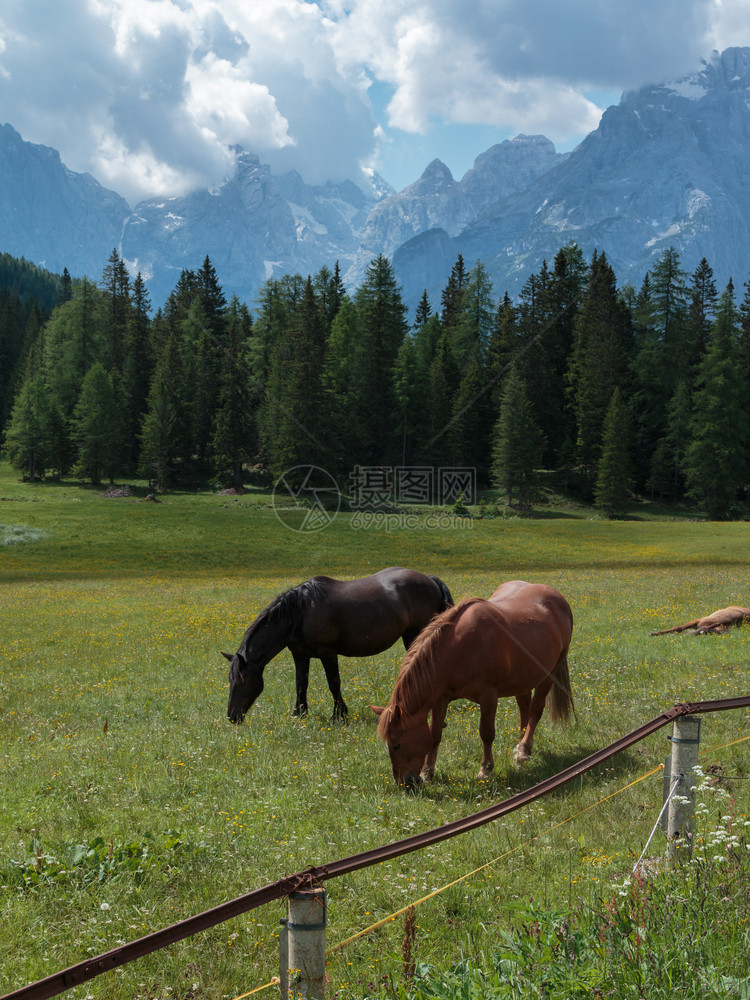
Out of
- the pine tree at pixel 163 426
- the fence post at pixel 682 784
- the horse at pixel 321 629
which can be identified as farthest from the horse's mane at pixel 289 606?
the pine tree at pixel 163 426

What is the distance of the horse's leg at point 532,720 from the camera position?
8250 mm

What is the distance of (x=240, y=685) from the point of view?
10258mm

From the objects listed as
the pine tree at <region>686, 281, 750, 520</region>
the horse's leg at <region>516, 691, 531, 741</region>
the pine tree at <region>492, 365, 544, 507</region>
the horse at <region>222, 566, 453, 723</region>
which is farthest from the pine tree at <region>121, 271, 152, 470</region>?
the horse's leg at <region>516, 691, 531, 741</region>

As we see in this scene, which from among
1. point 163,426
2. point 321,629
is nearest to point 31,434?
point 163,426

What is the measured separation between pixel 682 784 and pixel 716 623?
11.6 m

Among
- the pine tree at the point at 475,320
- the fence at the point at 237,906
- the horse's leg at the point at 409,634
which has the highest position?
Answer: the pine tree at the point at 475,320

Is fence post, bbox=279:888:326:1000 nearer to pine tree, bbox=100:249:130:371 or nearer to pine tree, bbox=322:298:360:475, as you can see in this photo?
pine tree, bbox=322:298:360:475

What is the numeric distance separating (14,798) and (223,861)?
284 centimetres

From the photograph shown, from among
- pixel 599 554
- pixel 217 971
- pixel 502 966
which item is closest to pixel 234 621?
pixel 217 971

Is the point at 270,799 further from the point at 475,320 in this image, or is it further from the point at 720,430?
the point at 475,320

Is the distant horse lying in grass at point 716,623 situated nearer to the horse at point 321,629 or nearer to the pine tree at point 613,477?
the horse at point 321,629

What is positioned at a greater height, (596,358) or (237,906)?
(596,358)

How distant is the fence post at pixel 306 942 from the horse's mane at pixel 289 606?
7566 millimetres

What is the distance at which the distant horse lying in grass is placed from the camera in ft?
48.1
